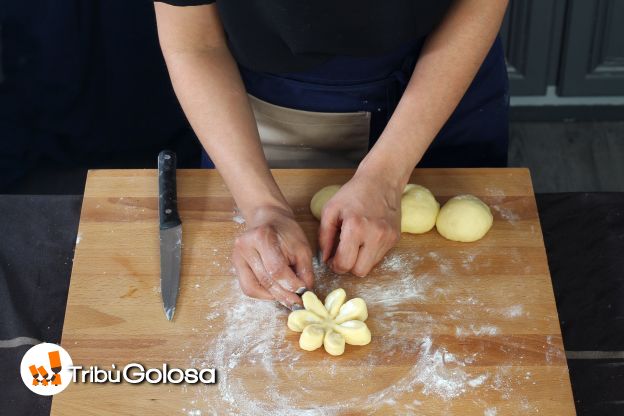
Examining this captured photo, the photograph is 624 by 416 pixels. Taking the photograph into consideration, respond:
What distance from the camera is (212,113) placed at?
1363mm

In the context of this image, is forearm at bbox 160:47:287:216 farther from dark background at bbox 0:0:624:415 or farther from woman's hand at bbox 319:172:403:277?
dark background at bbox 0:0:624:415

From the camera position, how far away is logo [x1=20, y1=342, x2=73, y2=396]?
117 cm

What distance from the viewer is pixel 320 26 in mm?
1238

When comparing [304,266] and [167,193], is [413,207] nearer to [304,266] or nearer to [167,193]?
[304,266]

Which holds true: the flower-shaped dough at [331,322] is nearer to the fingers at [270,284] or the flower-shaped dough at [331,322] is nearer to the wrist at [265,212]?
the fingers at [270,284]

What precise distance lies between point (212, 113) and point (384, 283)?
16.5 inches

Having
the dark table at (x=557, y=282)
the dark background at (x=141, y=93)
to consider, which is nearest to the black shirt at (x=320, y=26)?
the dark table at (x=557, y=282)

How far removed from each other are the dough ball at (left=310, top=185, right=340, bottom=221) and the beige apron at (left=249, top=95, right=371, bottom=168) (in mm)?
189

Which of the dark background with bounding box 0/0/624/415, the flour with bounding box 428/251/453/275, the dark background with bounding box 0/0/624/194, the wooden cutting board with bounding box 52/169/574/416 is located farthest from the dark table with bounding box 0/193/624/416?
the dark background with bounding box 0/0/624/194

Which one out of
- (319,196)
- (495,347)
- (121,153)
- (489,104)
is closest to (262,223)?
(319,196)

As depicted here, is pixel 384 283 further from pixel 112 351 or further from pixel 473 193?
pixel 112 351

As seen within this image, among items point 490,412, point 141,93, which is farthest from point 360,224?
point 141,93

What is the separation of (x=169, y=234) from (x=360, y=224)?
0.33m

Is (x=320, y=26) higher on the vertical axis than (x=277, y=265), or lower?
higher
